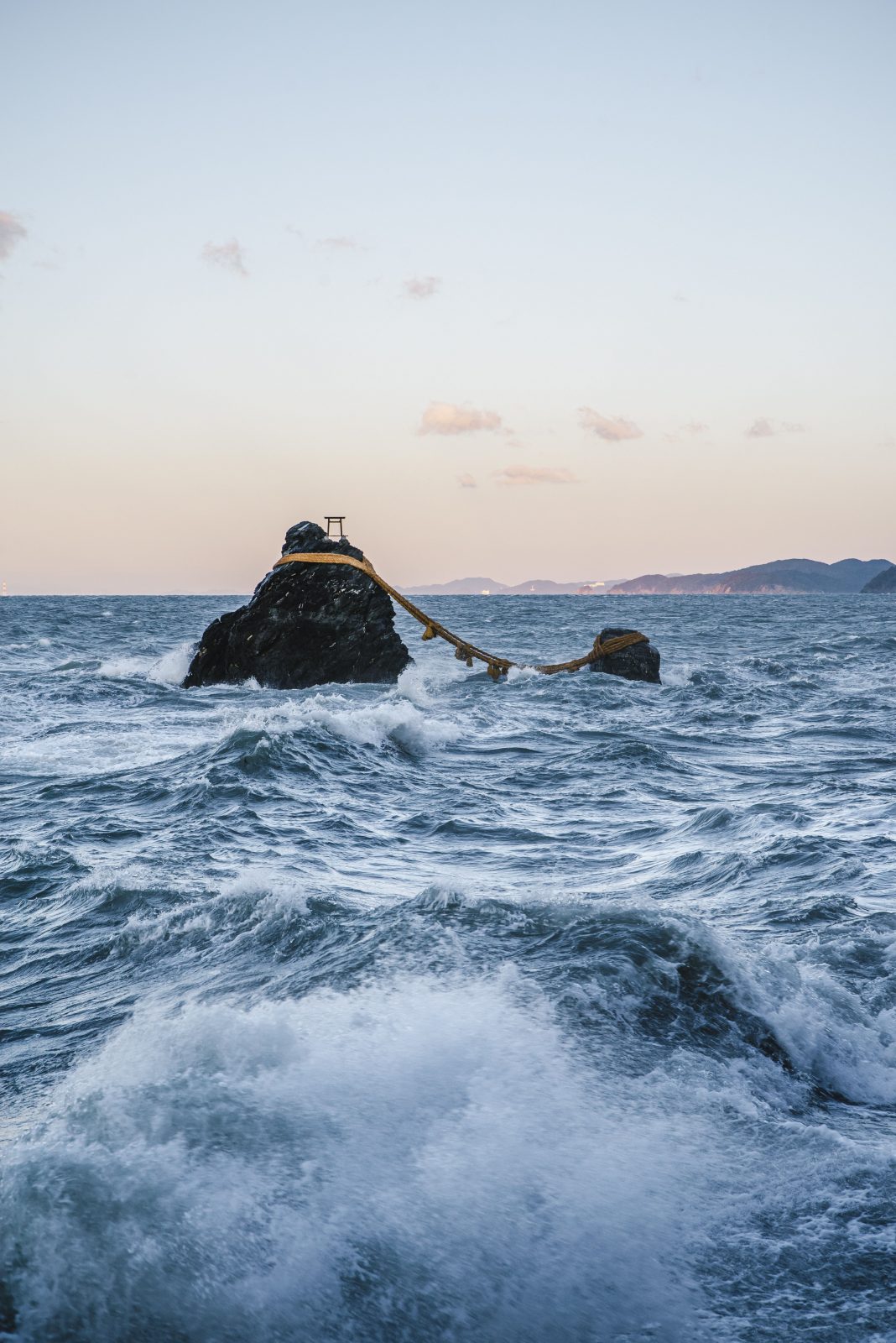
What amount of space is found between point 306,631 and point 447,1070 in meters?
16.2

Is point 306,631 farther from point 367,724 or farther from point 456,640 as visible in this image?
point 367,724

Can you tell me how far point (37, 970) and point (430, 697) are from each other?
13.9 metres

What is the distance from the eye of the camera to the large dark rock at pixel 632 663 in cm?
2184

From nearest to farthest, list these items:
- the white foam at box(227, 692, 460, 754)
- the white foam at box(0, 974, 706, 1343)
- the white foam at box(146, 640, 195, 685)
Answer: the white foam at box(0, 974, 706, 1343) → the white foam at box(227, 692, 460, 754) → the white foam at box(146, 640, 195, 685)

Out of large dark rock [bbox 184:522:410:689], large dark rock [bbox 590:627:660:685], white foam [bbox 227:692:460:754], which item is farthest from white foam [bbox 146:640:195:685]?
large dark rock [bbox 590:627:660:685]

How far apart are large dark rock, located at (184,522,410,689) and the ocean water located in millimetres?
10103

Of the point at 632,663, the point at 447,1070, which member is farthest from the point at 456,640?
the point at 447,1070

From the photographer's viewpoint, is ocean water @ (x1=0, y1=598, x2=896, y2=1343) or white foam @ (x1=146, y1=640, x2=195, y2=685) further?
white foam @ (x1=146, y1=640, x2=195, y2=685)

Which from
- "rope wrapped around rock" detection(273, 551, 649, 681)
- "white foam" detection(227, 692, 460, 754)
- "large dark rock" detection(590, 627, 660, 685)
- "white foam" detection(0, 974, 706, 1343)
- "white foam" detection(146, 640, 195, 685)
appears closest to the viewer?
"white foam" detection(0, 974, 706, 1343)

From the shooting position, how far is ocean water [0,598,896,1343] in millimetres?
2691

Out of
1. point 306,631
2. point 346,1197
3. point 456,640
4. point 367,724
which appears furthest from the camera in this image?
point 456,640

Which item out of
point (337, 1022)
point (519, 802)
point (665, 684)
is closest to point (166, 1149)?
point (337, 1022)

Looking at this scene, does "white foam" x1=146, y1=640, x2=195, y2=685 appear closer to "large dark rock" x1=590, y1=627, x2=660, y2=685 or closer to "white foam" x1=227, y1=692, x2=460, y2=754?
"white foam" x1=227, y1=692, x2=460, y2=754

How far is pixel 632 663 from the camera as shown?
864 inches
